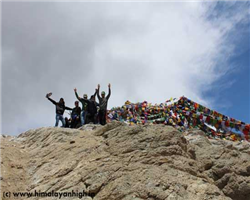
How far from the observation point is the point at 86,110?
1563cm

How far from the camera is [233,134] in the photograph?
20.9 meters

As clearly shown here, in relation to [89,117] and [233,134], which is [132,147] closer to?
[89,117]

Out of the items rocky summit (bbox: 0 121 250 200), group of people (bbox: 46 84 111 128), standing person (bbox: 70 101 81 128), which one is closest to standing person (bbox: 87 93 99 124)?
group of people (bbox: 46 84 111 128)

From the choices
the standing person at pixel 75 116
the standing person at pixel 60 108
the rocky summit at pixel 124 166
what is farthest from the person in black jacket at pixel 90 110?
the rocky summit at pixel 124 166

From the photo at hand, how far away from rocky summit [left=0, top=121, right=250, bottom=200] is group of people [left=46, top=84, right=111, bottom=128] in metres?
3.00

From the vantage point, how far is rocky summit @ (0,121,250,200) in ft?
25.9

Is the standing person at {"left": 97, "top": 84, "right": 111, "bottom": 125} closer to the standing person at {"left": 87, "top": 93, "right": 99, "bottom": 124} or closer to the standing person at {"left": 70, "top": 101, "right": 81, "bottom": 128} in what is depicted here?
the standing person at {"left": 87, "top": 93, "right": 99, "bottom": 124}

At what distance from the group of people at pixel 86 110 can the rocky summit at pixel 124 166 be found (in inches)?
118

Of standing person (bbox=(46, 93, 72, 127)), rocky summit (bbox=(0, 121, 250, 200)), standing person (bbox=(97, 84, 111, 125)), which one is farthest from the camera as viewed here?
standing person (bbox=(46, 93, 72, 127))

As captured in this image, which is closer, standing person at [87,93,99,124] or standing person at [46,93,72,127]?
standing person at [87,93,99,124]

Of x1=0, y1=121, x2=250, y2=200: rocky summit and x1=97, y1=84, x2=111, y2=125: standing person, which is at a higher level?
x1=97, y1=84, x2=111, y2=125: standing person

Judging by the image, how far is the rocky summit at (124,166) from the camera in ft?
25.9

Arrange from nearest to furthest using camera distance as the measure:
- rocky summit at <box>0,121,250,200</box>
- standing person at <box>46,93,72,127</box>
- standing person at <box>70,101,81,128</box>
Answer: rocky summit at <box>0,121,250,200</box>, standing person at <box>46,93,72,127</box>, standing person at <box>70,101,81,128</box>

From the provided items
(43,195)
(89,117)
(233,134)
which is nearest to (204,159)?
(43,195)
